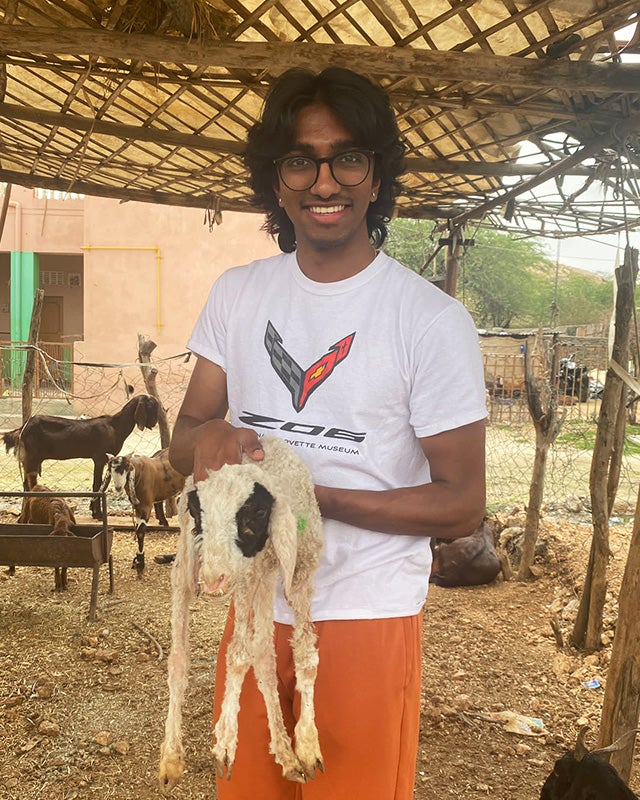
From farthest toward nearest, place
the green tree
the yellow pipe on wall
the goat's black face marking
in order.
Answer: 1. the green tree
2. the yellow pipe on wall
3. the goat's black face marking

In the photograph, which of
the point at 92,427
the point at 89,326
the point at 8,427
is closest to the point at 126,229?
the point at 89,326

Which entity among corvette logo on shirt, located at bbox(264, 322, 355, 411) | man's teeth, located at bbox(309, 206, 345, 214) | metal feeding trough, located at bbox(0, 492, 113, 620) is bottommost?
metal feeding trough, located at bbox(0, 492, 113, 620)

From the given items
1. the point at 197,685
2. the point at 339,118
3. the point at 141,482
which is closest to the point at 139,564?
the point at 141,482

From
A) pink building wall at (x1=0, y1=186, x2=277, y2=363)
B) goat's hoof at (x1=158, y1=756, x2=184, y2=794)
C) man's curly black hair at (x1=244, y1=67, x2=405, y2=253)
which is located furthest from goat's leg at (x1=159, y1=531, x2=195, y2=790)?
pink building wall at (x1=0, y1=186, x2=277, y2=363)

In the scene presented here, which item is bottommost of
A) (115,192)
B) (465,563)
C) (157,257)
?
(465,563)

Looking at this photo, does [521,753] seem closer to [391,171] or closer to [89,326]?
[391,171]

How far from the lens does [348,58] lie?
119 inches

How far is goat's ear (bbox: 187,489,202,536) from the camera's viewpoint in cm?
155

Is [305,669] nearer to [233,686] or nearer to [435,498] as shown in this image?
[233,686]

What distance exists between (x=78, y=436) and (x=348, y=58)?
6.42 m

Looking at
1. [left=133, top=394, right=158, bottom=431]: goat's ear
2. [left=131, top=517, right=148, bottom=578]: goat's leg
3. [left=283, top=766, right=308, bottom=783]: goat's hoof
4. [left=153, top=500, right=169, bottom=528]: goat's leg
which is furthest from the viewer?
[left=153, top=500, right=169, bottom=528]: goat's leg

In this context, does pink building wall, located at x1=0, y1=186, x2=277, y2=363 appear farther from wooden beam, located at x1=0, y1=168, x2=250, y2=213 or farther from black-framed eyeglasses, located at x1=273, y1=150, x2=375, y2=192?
black-framed eyeglasses, located at x1=273, y1=150, x2=375, y2=192

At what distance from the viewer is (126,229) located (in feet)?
56.5

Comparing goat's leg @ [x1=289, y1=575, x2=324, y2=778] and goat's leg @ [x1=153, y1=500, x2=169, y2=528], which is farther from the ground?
goat's leg @ [x1=289, y1=575, x2=324, y2=778]
